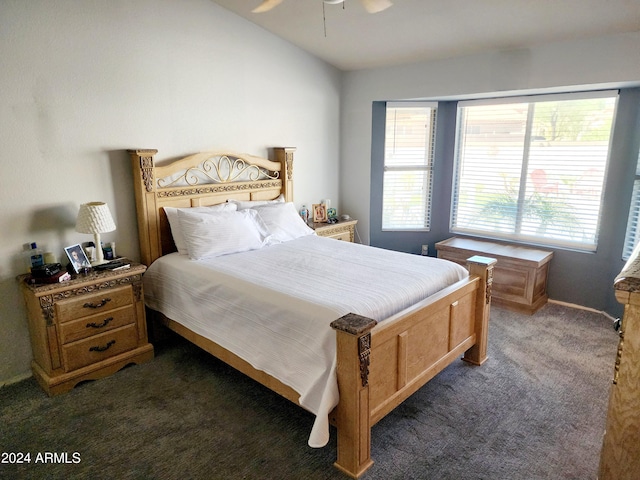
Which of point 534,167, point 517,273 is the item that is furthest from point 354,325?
point 534,167

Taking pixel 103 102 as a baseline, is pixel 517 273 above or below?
below

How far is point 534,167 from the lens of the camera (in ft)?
14.1

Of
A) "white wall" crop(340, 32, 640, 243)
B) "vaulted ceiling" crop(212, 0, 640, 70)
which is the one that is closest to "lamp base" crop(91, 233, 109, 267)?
"vaulted ceiling" crop(212, 0, 640, 70)

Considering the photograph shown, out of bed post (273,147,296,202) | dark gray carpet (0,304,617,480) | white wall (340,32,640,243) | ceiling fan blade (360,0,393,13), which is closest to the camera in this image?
dark gray carpet (0,304,617,480)

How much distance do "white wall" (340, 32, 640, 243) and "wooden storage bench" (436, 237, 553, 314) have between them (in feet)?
4.68

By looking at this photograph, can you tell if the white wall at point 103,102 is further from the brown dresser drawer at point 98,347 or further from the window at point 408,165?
the window at point 408,165

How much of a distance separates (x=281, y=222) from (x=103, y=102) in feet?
5.49

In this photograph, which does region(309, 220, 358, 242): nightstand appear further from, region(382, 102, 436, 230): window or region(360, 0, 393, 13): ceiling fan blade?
region(360, 0, 393, 13): ceiling fan blade

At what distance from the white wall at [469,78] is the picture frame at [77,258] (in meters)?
3.05

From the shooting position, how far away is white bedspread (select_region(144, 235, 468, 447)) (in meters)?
2.14

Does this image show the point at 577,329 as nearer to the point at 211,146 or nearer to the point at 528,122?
the point at 528,122

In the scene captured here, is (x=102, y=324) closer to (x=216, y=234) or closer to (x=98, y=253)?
(x=98, y=253)

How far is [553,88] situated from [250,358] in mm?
3405

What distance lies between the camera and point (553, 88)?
3713 millimetres
